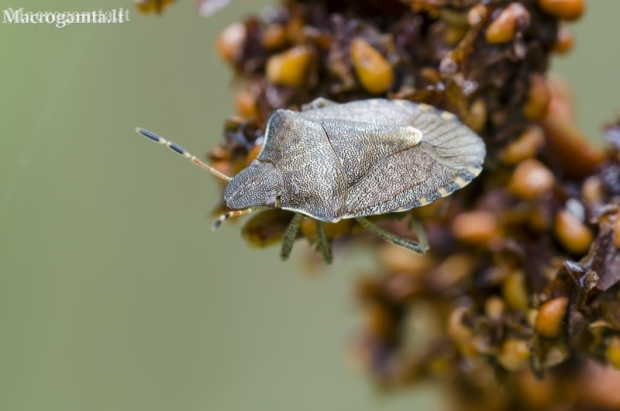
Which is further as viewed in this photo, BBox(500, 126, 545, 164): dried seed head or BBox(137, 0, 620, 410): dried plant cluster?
BBox(500, 126, 545, 164): dried seed head

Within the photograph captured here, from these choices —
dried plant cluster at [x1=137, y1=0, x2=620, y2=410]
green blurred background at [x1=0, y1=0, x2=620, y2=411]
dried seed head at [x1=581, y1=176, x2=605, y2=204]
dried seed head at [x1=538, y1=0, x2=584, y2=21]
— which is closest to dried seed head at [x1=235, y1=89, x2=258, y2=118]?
dried plant cluster at [x1=137, y1=0, x2=620, y2=410]

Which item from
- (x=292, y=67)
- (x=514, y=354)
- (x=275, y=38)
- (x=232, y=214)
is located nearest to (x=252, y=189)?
(x=232, y=214)

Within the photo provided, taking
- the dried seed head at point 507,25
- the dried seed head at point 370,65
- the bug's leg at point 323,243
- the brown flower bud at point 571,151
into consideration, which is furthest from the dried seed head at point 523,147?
the bug's leg at point 323,243

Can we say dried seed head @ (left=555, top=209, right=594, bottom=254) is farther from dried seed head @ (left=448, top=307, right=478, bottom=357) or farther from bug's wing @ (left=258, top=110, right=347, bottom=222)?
bug's wing @ (left=258, top=110, right=347, bottom=222)

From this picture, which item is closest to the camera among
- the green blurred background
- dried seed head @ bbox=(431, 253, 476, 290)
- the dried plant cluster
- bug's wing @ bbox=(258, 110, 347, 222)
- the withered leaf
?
the withered leaf

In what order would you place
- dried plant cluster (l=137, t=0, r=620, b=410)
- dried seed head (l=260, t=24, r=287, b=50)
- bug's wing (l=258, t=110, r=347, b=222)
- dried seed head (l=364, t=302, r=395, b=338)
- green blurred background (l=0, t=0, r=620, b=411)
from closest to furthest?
dried plant cluster (l=137, t=0, r=620, b=410) < bug's wing (l=258, t=110, r=347, b=222) < dried seed head (l=260, t=24, r=287, b=50) < green blurred background (l=0, t=0, r=620, b=411) < dried seed head (l=364, t=302, r=395, b=338)

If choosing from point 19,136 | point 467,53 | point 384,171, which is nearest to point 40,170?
point 19,136
